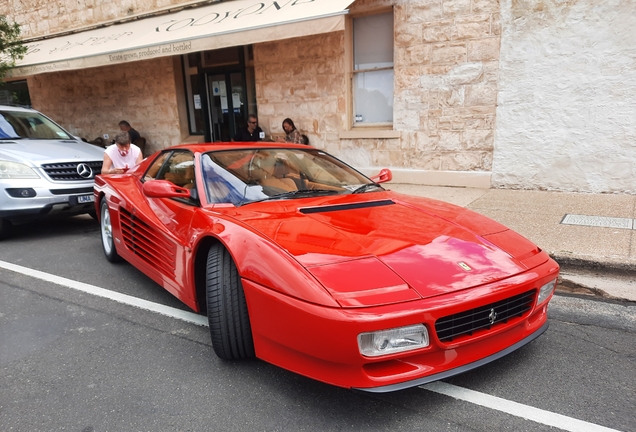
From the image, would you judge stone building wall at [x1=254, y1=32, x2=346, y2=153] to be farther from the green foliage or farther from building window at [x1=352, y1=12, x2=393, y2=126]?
the green foliage

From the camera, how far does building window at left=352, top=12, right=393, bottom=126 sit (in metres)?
8.15

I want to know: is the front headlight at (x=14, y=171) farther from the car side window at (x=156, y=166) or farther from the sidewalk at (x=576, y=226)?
the sidewalk at (x=576, y=226)

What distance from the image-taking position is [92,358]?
2768 millimetres

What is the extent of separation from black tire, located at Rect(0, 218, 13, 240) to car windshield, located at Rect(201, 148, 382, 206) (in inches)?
154

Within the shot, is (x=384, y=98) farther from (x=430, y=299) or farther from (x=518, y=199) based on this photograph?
(x=430, y=299)

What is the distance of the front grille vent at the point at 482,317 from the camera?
2.03 metres

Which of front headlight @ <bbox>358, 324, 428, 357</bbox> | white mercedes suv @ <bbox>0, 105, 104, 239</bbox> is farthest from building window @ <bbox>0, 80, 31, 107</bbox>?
front headlight @ <bbox>358, 324, 428, 357</bbox>

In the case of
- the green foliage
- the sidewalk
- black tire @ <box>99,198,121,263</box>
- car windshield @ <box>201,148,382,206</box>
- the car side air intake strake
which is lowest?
the sidewalk

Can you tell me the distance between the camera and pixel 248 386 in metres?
2.42

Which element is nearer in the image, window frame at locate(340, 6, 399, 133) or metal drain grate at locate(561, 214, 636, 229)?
metal drain grate at locate(561, 214, 636, 229)

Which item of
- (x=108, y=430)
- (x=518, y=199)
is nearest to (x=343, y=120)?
(x=518, y=199)

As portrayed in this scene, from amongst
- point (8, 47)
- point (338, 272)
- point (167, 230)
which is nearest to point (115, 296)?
point (167, 230)

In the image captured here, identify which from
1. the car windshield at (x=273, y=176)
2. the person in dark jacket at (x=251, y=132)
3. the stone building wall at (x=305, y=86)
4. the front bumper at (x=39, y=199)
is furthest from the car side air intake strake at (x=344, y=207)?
the person in dark jacket at (x=251, y=132)

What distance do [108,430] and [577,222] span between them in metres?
5.13
